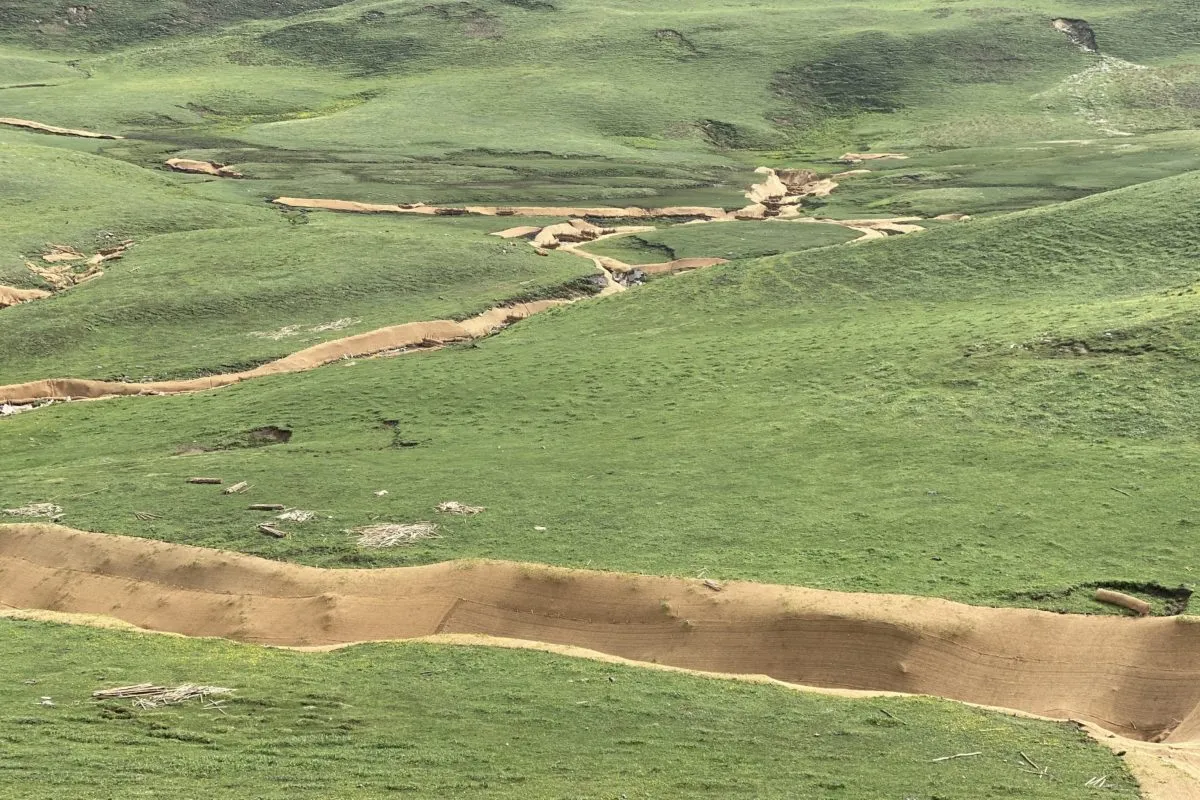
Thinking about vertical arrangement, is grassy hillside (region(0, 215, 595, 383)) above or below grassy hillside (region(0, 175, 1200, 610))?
below

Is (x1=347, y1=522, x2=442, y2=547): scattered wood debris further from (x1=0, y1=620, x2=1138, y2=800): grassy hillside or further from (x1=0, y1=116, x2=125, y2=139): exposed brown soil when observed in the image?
(x1=0, y1=116, x2=125, y2=139): exposed brown soil

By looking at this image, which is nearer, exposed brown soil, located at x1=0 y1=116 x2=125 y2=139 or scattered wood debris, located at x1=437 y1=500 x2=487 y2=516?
scattered wood debris, located at x1=437 y1=500 x2=487 y2=516

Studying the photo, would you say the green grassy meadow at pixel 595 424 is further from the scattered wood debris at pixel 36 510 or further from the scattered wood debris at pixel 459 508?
the scattered wood debris at pixel 36 510

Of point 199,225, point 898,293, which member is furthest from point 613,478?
point 199,225

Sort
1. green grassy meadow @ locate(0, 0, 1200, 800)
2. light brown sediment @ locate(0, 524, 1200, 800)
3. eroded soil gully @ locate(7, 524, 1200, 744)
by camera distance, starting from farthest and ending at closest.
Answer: eroded soil gully @ locate(7, 524, 1200, 744) < light brown sediment @ locate(0, 524, 1200, 800) < green grassy meadow @ locate(0, 0, 1200, 800)

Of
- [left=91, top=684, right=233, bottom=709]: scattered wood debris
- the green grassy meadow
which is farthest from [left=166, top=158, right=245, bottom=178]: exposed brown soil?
[left=91, top=684, right=233, bottom=709]: scattered wood debris

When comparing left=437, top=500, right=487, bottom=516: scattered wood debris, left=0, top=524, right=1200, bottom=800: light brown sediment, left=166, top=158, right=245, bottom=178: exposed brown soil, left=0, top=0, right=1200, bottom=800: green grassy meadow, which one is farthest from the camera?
left=166, top=158, right=245, bottom=178: exposed brown soil
